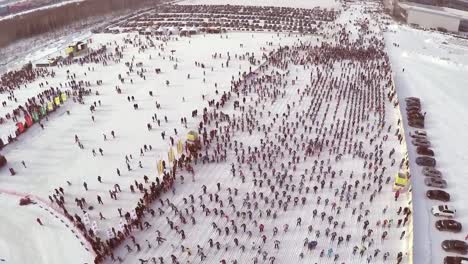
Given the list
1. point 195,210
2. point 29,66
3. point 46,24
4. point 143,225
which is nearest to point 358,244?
point 195,210

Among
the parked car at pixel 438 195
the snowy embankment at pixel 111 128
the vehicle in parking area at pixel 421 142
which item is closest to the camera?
the parked car at pixel 438 195

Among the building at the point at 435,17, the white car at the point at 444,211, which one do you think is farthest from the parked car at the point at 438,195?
the building at the point at 435,17

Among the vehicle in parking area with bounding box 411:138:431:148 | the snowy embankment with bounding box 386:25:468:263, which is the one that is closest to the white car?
the snowy embankment with bounding box 386:25:468:263

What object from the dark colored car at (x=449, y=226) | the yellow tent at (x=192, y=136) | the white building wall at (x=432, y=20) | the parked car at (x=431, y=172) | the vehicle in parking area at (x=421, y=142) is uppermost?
the white building wall at (x=432, y=20)

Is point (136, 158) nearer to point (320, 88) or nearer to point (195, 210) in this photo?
point (195, 210)

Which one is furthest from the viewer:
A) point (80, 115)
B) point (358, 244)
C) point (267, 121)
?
point (80, 115)

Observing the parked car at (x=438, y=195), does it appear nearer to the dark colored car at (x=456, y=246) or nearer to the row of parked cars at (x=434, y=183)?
the row of parked cars at (x=434, y=183)
